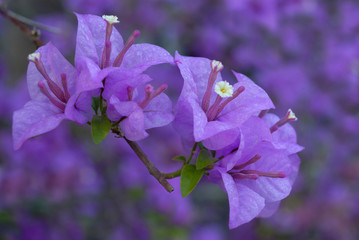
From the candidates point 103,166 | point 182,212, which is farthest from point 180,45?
point 182,212

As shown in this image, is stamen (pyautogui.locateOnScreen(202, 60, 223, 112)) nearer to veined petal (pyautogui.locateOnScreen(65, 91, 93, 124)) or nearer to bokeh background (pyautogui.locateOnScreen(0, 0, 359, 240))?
veined petal (pyautogui.locateOnScreen(65, 91, 93, 124))

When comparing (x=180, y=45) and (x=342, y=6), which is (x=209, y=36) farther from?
(x=342, y=6)

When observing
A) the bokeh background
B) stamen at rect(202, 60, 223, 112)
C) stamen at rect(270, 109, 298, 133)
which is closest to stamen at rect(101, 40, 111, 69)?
stamen at rect(202, 60, 223, 112)

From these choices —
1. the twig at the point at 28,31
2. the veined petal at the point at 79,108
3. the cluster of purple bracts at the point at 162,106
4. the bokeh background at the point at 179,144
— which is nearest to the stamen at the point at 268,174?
the cluster of purple bracts at the point at 162,106

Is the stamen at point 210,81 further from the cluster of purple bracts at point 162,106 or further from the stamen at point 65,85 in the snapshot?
the stamen at point 65,85

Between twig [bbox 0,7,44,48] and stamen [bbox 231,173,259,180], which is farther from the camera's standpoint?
twig [bbox 0,7,44,48]
